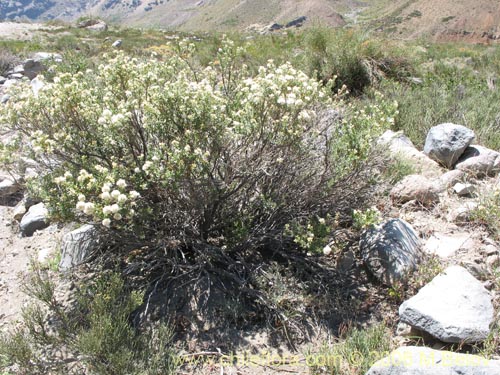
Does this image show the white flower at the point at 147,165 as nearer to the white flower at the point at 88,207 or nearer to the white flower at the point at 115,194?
the white flower at the point at 115,194

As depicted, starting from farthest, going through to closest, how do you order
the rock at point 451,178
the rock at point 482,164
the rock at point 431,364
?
1. the rock at point 482,164
2. the rock at point 451,178
3. the rock at point 431,364

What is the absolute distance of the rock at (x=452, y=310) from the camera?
257 centimetres

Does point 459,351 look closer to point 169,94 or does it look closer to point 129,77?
point 169,94

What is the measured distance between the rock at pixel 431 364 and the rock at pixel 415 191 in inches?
80.3

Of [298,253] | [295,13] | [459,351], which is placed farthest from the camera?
[295,13]

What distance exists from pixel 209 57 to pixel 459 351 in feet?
27.4

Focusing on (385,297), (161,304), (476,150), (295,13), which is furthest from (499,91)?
(295,13)

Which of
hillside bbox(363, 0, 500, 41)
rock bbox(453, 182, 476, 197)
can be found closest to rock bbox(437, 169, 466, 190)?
rock bbox(453, 182, 476, 197)

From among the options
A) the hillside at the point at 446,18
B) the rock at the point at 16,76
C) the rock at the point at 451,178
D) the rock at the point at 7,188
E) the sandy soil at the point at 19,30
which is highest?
the sandy soil at the point at 19,30

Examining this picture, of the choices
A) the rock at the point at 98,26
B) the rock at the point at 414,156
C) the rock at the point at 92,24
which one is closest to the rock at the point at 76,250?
the rock at the point at 414,156

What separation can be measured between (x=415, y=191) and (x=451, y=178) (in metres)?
0.57

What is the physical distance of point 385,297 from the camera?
3.23 m

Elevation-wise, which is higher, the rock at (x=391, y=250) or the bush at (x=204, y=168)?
the bush at (x=204, y=168)

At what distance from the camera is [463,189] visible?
414cm
